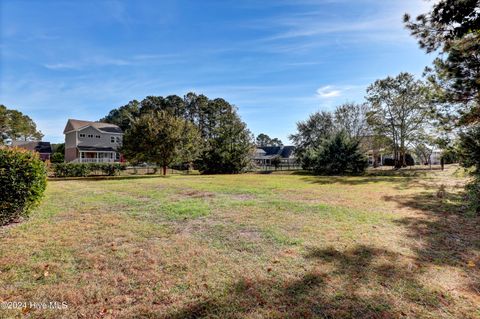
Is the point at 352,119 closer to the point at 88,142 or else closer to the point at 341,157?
the point at 341,157

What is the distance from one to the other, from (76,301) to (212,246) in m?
2.04

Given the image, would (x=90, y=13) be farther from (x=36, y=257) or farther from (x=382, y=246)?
(x=382, y=246)

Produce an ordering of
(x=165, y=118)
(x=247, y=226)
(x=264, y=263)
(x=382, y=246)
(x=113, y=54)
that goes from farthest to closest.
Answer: (x=165, y=118), (x=113, y=54), (x=247, y=226), (x=382, y=246), (x=264, y=263)

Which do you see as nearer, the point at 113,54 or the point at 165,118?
the point at 113,54

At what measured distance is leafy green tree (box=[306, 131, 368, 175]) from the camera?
2415 centimetres

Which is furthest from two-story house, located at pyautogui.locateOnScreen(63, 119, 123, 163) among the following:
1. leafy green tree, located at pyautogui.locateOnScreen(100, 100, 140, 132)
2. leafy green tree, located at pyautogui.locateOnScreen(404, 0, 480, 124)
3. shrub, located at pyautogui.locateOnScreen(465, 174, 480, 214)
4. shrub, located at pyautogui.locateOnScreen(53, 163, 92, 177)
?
shrub, located at pyautogui.locateOnScreen(465, 174, 480, 214)

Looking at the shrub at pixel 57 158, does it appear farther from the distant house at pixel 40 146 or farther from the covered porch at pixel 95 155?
the covered porch at pixel 95 155

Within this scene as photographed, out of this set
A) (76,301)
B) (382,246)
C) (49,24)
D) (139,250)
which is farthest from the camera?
(49,24)

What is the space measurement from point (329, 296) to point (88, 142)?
42.6 metres

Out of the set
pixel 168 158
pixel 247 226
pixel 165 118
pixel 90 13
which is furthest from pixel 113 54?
pixel 247 226

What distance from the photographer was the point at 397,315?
2.45 metres

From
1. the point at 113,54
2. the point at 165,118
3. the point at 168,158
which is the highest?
the point at 113,54

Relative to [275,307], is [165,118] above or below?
above

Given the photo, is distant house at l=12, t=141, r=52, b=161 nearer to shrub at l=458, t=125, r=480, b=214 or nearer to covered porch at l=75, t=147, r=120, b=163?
covered porch at l=75, t=147, r=120, b=163
